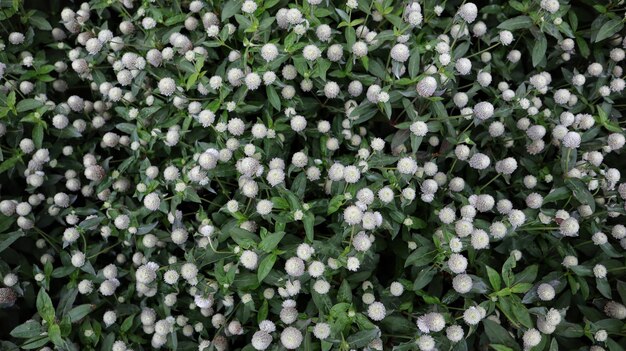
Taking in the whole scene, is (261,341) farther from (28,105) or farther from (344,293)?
(28,105)

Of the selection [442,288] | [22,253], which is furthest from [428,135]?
[22,253]

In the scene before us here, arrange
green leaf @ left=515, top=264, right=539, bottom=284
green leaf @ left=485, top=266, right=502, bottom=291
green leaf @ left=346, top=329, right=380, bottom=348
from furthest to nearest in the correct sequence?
green leaf @ left=515, top=264, right=539, bottom=284 < green leaf @ left=485, top=266, right=502, bottom=291 < green leaf @ left=346, top=329, right=380, bottom=348

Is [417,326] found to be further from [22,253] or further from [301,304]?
[22,253]

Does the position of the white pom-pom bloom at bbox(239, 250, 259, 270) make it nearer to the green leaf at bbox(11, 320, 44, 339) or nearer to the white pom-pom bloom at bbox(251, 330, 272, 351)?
the white pom-pom bloom at bbox(251, 330, 272, 351)

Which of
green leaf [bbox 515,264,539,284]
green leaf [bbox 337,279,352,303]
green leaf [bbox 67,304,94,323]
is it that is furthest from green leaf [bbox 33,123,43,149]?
green leaf [bbox 515,264,539,284]

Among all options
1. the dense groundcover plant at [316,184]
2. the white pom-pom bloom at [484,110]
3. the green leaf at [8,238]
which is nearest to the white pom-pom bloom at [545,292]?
the dense groundcover plant at [316,184]

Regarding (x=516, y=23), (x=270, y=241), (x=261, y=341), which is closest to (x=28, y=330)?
(x=261, y=341)

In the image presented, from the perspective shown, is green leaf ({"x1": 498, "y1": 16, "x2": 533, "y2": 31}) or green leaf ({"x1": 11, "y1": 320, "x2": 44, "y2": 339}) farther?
green leaf ({"x1": 498, "y1": 16, "x2": 533, "y2": 31})

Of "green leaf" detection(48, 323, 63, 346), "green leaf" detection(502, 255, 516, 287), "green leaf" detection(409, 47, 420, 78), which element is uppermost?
"green leaf" detection(409, 47, 420, 78)
